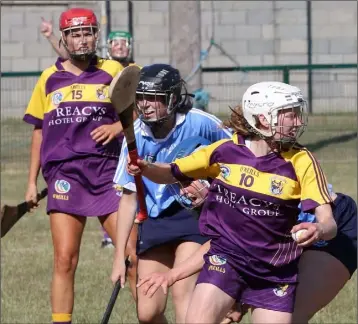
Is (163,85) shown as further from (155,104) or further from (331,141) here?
(331,141)

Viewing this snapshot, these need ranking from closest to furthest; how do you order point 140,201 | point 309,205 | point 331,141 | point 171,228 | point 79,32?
point 309,205 < point 140,201 < point 171,228 < point 79,32 < point 331,141

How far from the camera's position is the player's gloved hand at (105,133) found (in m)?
6.44

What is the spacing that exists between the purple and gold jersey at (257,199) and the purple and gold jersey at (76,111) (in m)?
1.60

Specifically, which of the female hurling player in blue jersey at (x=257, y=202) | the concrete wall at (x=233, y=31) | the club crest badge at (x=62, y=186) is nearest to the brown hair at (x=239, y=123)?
the female hurling player in blue jersey at (x=257, y=202)

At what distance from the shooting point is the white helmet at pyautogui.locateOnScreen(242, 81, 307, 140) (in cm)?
476

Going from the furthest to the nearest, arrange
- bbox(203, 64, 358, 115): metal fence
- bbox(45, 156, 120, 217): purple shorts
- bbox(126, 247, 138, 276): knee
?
1. bbox(203, 64, 358, 115): metal fence
2. bbox(45, 156, 120, 217): purple shorts
3. bbox(126, 247, 138, 276): knee

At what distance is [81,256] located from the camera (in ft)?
30.6

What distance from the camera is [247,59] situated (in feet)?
69.0

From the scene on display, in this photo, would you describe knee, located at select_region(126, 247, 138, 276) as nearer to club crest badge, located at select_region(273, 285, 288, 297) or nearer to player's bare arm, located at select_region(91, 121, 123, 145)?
player's bare arm, located at select_region(91, 121, 123, 145)

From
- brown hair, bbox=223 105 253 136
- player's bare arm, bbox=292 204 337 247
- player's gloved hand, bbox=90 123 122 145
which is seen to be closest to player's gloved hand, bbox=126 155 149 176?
brown hair, bbox=223 105 253 136

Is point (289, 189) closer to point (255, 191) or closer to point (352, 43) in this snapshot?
point (255, 191)

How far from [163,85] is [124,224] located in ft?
2.49

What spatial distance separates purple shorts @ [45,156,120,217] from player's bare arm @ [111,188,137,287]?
862 mm

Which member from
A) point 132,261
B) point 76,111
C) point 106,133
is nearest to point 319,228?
point 132,261
